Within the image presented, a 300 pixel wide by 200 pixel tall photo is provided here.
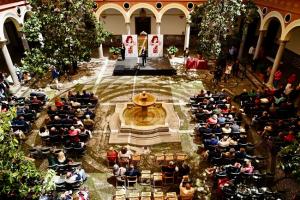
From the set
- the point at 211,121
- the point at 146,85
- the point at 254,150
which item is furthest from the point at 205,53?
the point at 254,150

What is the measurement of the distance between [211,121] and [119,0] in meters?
13.5

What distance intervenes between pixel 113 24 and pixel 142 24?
2877 millimetres

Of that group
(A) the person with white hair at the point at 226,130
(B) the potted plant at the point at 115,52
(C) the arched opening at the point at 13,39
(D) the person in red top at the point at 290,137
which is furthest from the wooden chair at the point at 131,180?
(C) the arched opening at the point at 13,39

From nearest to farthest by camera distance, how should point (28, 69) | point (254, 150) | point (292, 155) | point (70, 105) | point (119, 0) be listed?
1. point (292, 155)
2. point (254, 150)
3. point (70, 105)
4. point (28, 69)
5. point (119, 0)

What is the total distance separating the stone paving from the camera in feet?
38.0

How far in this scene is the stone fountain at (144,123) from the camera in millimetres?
13227

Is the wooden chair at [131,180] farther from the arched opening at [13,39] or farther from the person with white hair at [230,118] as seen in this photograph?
the arched opening at [13,39]

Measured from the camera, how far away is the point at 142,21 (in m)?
25.8

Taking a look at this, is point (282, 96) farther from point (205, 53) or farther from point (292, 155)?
point (292, 155)

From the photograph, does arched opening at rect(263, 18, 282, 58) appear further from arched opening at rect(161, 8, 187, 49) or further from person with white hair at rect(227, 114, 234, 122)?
person with white hair at rect(227, 114, 234, 122)

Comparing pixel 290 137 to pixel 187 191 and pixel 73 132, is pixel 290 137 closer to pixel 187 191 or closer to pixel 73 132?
pixel 187 191

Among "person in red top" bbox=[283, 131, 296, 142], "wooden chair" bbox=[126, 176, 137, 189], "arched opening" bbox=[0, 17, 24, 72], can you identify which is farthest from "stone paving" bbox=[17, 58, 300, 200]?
"arched opening" bbox=[0, 17, 24, 72]

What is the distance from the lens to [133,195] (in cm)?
977

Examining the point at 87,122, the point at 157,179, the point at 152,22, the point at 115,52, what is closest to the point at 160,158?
the point at 157,179
